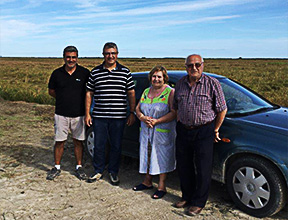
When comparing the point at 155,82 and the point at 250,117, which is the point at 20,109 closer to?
the point at 155,82

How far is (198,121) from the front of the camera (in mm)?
3441

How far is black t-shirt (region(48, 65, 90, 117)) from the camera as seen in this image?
465 cm

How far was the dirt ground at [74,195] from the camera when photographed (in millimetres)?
3684

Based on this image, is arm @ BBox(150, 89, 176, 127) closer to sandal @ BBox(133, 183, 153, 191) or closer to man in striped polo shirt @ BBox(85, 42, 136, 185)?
man in striped polo shirt @ BBox(85, 42, 136, 185)

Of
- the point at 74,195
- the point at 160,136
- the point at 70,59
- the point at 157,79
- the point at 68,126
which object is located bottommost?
the point at 74,195

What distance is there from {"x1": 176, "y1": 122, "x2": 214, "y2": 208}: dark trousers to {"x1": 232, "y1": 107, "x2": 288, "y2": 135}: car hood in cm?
55

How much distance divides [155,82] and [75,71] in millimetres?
1404

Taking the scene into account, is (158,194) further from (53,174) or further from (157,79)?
(53,174)

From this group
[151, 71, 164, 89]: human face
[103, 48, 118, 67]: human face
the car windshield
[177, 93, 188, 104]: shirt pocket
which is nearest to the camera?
[177, 93, 188, 104]: shirt pocket

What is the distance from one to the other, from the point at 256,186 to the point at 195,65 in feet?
4.91

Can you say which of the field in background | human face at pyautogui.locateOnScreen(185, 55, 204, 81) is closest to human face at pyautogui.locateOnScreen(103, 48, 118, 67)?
human face at pyautogui.locateOnScreen(185, 55, 204, 81)

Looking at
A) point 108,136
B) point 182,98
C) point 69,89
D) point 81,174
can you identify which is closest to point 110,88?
point 69,89

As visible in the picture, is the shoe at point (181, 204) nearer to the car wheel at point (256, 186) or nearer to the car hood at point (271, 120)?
the car wheel at point (256, 186)

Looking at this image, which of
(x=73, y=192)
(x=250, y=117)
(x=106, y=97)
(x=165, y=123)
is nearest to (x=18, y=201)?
(x=73, y=192)
